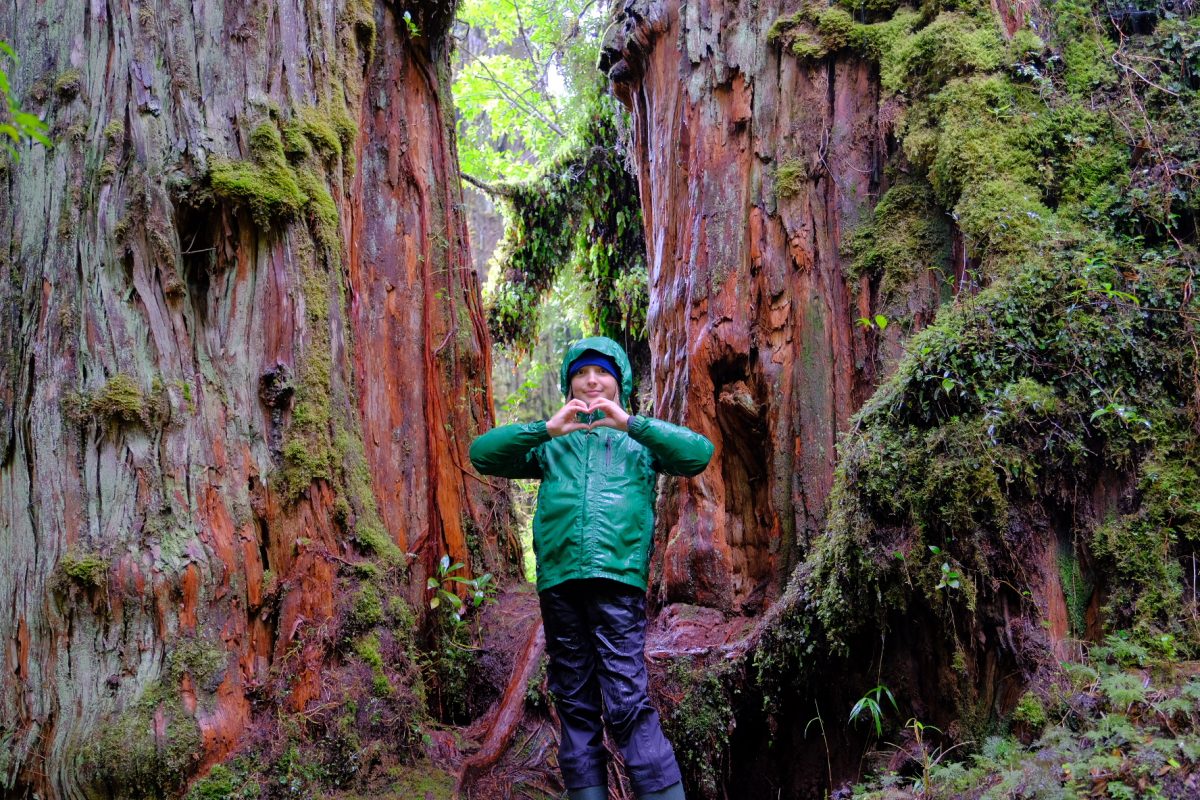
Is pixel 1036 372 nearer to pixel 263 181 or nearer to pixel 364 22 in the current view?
pixel 263 181

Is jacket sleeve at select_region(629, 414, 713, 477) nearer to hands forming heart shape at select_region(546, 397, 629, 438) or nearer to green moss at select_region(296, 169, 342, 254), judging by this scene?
hands forming heart shape at select_region(546, 397, 629, 438)

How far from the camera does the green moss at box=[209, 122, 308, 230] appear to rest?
410cm

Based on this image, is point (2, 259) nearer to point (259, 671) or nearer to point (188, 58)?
point (188, 58)

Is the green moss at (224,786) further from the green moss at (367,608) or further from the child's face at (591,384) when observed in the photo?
A: the child's face at (591,384)

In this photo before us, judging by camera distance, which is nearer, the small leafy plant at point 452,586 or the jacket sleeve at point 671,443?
the jacket sleeve at point 671,443

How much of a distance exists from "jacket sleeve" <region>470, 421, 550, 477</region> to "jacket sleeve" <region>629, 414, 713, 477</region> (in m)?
0.45

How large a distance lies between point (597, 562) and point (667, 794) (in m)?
1.04

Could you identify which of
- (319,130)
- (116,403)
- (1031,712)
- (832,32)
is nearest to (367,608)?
(116,403)

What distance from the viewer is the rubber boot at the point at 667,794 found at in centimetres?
375

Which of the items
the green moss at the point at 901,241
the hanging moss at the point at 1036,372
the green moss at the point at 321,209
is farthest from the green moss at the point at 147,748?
the green moss at the point at 901,241

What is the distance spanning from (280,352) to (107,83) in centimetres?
149

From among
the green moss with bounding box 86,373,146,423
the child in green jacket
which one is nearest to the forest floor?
the child in green jacket

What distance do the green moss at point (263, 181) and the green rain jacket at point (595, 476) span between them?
1.53 meters

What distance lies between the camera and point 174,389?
393cm
